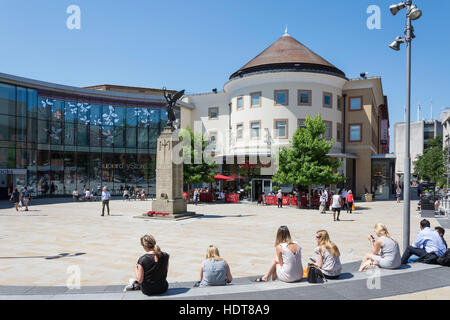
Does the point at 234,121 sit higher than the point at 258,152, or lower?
higher

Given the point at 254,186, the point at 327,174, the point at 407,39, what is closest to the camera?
the point at 407,39

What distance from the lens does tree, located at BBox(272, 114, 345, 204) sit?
2786cm

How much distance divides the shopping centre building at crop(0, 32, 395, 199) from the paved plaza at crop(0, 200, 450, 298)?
57.0ft

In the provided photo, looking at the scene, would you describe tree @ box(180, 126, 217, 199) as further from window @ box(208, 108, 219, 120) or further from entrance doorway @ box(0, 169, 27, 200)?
entrance doorway @ box(0, 169, 27, 200)

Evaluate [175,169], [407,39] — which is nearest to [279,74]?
[175,169]

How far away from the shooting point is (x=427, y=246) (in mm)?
8781

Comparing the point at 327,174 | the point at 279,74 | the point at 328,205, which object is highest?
the point at 279,74

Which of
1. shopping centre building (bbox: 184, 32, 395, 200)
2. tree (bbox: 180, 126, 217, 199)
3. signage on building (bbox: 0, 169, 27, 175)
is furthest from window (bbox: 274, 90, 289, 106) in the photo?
signage on building (bbox: 0, 169, 27, 175)

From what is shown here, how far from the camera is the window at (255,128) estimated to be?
3659 centimetres

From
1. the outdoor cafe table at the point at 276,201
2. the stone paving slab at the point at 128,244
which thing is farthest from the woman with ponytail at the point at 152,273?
the outdoor cafe table at the point at 276,201

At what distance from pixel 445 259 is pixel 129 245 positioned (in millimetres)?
9402

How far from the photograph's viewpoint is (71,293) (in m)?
6.62
